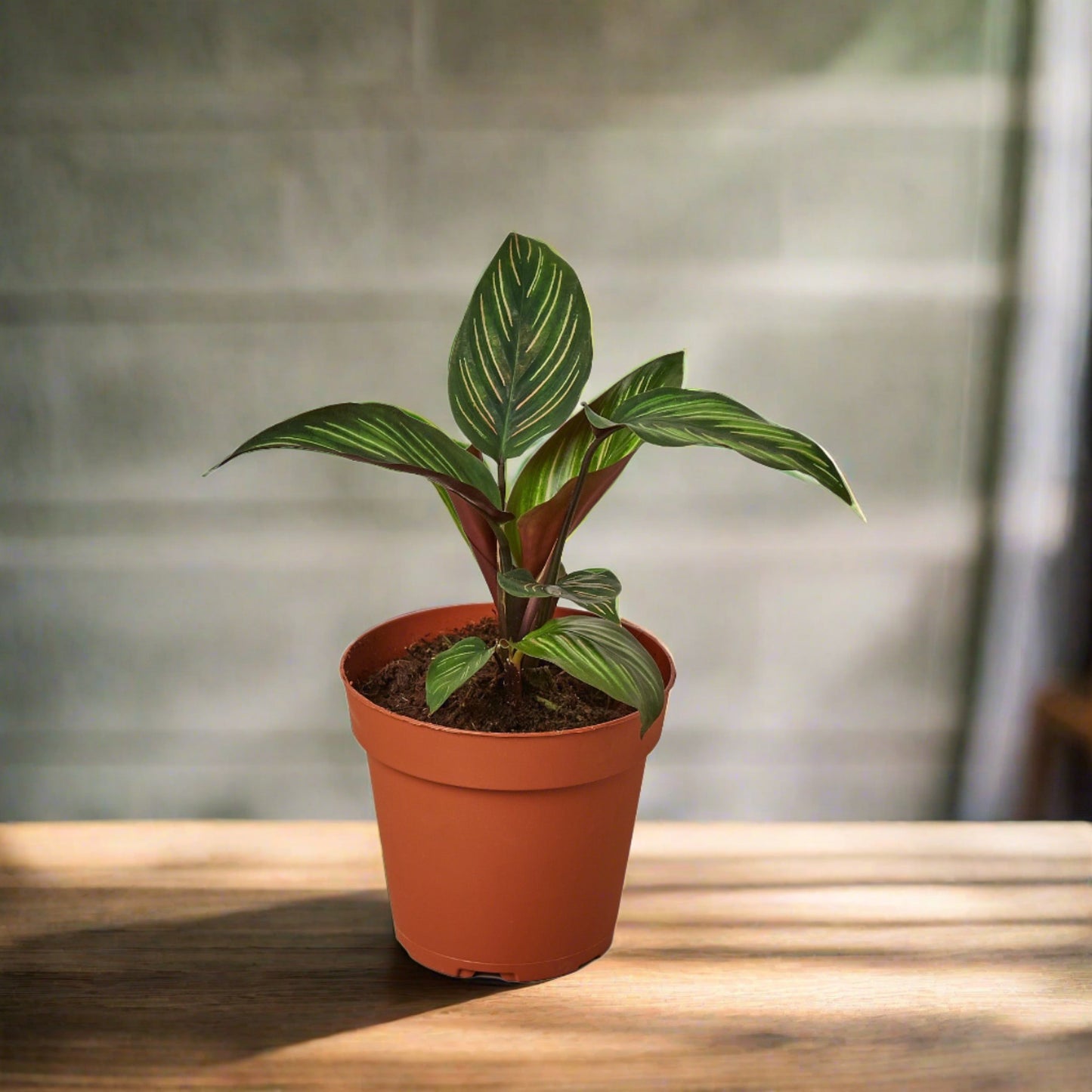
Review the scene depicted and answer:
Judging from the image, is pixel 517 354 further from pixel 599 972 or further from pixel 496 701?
pixel 599 972

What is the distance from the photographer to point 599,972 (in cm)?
78

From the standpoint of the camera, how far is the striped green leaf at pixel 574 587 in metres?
0.65

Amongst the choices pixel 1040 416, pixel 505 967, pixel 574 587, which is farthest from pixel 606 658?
pixel 1040 416

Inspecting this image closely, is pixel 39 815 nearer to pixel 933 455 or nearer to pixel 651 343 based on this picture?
pixel 651 343

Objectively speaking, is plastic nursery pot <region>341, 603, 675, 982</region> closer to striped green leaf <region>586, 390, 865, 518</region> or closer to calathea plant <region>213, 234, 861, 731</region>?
calathea plant <region>213, 234, 861, 731</region>

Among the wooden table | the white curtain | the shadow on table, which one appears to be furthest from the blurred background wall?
the shadow on table

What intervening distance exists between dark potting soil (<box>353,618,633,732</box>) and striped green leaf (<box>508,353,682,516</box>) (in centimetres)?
12

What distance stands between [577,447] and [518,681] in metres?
0.18

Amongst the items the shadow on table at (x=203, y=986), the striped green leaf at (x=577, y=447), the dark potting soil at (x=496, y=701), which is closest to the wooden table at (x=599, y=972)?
the shadow on table at (x=203, y=986)

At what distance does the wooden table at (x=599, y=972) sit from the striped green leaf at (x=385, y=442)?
363 millimetres

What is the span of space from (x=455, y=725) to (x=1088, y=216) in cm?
102

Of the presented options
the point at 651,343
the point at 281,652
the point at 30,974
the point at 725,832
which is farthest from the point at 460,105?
the point at 30,974

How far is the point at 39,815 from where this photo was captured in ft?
4.57

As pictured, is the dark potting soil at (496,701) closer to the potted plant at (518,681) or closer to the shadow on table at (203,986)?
the potted plant at (518,681)
